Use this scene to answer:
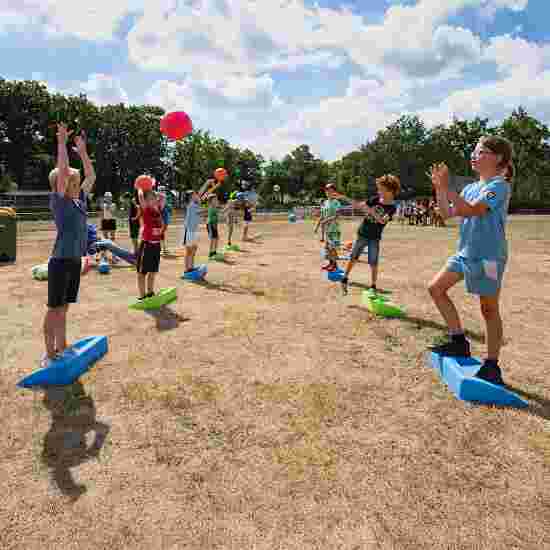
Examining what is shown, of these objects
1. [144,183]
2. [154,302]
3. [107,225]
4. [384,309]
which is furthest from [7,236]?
[384,309]

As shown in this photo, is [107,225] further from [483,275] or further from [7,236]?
[483,275]

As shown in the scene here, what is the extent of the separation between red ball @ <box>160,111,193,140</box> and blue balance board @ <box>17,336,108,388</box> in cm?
524

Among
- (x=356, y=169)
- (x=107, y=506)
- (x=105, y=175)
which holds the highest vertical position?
(x=356, y=169)

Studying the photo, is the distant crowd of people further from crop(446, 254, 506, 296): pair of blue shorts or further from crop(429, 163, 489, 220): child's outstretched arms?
crop(429, 163, 489, 220): child's outstretched arms

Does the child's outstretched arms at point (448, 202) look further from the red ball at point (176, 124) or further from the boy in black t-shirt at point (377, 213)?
the red ball at point (176, 124)

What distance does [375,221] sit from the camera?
24.0 ft

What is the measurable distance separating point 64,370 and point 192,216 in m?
6.12

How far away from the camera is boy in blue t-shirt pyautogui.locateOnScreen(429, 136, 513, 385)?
3482 mm

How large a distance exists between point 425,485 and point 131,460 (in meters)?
2.06

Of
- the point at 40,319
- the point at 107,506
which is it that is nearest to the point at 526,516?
the point at 107,506

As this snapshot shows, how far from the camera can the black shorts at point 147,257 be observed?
6957 mm

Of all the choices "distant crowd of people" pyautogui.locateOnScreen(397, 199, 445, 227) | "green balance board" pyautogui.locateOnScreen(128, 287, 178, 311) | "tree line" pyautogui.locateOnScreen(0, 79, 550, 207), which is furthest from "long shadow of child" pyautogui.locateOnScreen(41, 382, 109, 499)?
"tree line" pyautogui.locateOnScreen(0, 79, 550, 207)

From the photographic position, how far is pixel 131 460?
3020 millimetres

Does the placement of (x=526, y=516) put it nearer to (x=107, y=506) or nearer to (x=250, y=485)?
(x=250, y=485)
